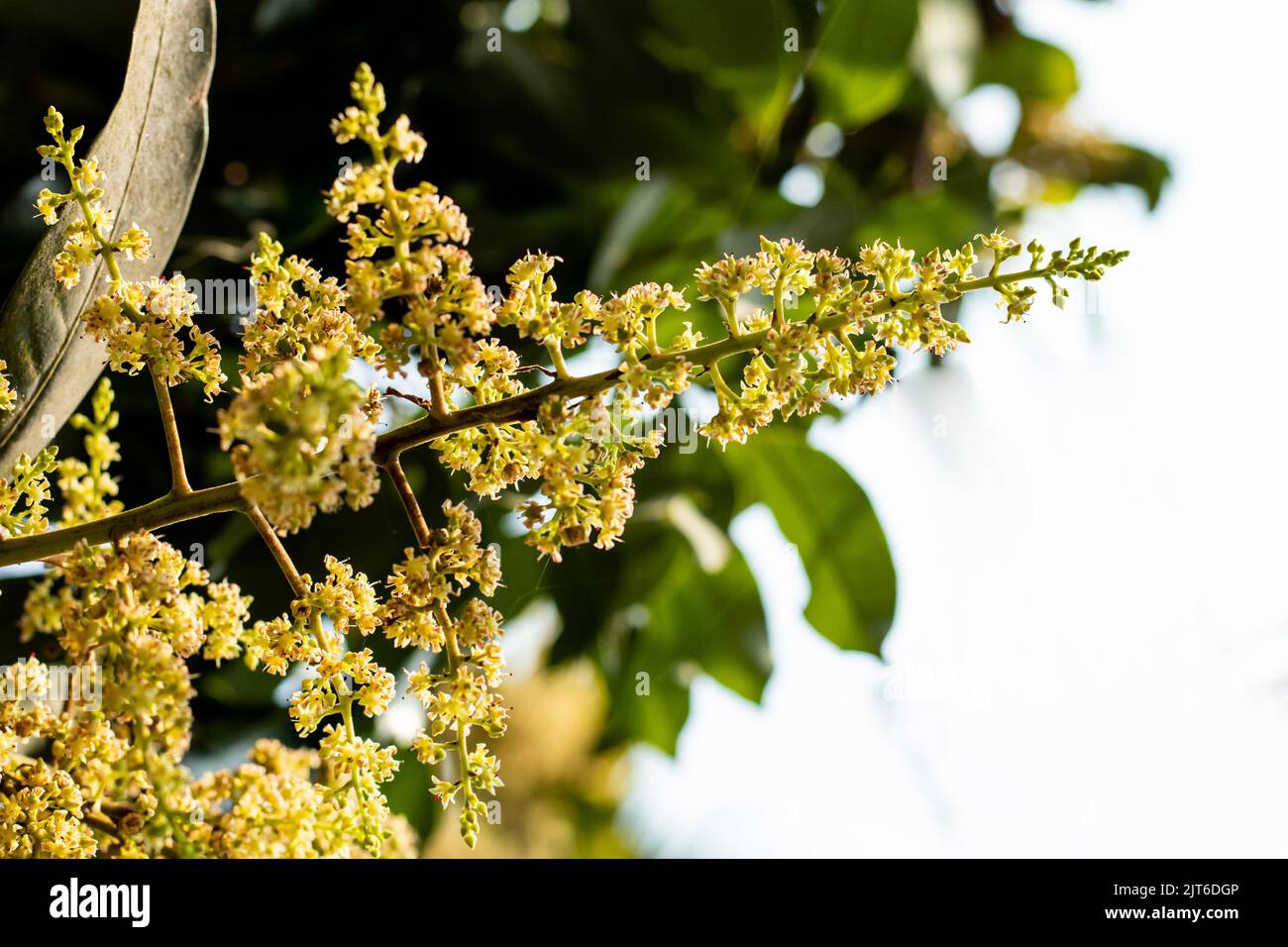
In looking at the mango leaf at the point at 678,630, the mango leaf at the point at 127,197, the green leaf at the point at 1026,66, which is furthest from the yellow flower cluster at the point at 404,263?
the green leaf at the point at 1026,66

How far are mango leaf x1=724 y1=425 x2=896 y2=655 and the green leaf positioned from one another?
127cm

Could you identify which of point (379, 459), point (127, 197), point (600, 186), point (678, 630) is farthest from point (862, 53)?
point (379, 459)

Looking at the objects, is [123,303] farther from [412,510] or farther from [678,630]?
[678,630]

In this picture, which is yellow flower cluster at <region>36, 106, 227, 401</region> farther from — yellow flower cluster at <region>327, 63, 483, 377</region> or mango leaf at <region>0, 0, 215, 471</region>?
yellow flower cluster at <region>327, 63, 483, 377</region>

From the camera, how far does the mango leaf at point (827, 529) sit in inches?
69.0

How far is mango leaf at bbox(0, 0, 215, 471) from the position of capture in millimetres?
985

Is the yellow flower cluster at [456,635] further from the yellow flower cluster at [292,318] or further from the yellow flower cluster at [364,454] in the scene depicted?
the yellow flower cluster at [292,318]

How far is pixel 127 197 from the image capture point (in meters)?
1.02

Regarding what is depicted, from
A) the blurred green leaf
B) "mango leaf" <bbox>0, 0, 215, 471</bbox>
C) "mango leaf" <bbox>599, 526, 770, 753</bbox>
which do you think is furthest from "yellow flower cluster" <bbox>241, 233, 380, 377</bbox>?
the blurred green leaf

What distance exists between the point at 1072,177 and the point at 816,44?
56.2 inches

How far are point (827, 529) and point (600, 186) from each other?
732mm
